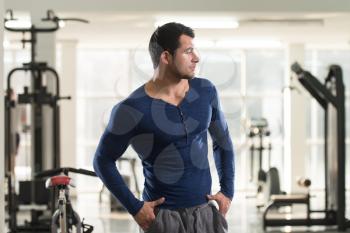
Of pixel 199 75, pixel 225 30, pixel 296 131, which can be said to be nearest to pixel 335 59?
pixel 296 131

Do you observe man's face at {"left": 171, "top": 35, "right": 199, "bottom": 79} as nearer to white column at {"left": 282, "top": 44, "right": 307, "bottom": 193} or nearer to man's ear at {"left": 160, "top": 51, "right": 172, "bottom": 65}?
man's ear at {"left": 160, "top": 51, "right": 172, "bottom": 65}

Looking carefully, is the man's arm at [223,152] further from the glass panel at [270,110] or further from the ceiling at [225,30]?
the glass panel at [270,110]

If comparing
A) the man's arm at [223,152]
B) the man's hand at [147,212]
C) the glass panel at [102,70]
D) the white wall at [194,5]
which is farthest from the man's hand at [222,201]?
the glass panel at [102,70]

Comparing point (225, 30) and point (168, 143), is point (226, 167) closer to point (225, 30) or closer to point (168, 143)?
point (168, 143)

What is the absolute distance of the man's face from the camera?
6.10 feet

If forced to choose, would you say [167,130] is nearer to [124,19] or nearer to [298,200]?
[298,200]

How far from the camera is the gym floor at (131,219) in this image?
Answer: 7074mm

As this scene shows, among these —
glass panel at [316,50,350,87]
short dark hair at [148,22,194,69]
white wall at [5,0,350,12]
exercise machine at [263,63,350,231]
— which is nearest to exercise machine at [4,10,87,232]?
white wall at [5,0,350,12]

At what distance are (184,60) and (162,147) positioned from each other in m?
0.26

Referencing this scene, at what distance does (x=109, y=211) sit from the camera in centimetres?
888

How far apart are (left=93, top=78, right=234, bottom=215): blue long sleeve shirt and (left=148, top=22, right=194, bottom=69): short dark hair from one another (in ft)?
0.42

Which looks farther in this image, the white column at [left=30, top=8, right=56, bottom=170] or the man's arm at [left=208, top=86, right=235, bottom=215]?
the white column at [left=30, top=8, right=56, bottom=170]

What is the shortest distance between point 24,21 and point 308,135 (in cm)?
636

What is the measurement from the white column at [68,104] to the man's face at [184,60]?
918cm
